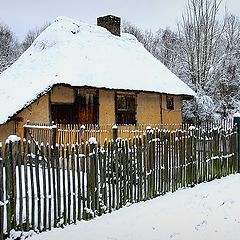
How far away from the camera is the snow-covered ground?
5746 millimetres

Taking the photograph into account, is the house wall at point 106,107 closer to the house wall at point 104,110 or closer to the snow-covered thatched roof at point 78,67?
the house wall at point 104,110

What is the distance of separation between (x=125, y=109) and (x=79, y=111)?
275 cm

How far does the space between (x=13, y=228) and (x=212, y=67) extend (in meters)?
28.6

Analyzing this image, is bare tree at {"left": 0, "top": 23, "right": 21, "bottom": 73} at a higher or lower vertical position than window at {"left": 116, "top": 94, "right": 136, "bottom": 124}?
higher

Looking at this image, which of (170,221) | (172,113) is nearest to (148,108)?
(172,113)

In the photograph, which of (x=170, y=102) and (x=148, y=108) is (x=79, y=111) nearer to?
(x=148, y=108)

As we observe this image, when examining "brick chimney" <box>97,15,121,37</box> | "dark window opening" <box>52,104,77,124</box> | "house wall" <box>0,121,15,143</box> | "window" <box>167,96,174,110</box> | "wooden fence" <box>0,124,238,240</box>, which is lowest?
"wooden fence" <box>0,124,238,240</box>

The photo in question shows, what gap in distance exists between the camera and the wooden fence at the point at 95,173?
18.4ft

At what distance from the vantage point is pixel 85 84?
15.6 meters

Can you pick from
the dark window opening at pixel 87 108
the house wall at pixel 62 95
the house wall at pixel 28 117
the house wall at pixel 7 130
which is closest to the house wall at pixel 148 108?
the dark window opening at pixel 87 108

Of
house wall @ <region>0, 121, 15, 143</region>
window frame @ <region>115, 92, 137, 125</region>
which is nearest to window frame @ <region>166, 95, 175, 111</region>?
window frame @ <region>115, 92, 137, 125</region>

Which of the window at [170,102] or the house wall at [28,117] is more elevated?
the window at [170,102]

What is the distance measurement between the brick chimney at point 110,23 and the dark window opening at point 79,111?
284 inches

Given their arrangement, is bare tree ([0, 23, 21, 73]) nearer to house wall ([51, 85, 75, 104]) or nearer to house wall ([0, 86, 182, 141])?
house wall ([0, 86, 182, 141])
